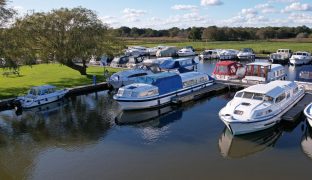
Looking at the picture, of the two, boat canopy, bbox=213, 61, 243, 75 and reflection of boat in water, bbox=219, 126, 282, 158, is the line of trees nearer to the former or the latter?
boat canopy, bbox=213, 61, 243, 75

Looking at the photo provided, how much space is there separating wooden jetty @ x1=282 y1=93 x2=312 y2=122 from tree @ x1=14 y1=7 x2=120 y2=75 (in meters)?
27.4

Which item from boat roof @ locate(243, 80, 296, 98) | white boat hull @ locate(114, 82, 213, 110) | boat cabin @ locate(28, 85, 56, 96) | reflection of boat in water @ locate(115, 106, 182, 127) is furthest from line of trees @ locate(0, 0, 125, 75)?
boat roof @ locate(243, 80, 296, 98)

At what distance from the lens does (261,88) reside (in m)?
29.2

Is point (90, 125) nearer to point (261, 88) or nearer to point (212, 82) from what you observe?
point (261, 88)

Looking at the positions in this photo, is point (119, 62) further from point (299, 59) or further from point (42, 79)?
point (299, 59)

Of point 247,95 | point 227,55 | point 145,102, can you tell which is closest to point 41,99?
point 145,102

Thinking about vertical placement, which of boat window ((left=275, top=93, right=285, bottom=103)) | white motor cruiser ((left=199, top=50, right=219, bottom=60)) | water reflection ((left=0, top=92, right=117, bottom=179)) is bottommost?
water reflection ((left=0, top=92, right=117, bottom=179))

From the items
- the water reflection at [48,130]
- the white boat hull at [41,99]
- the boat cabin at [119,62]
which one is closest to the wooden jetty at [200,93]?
the water reflection at [48,130]

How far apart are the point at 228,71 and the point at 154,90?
1443 cm

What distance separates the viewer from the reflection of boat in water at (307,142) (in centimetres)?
2262

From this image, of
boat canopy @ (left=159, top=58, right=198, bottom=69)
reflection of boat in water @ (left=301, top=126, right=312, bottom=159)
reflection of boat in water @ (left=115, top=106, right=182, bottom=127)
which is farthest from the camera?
boat canopy @ (left=159, top=58, right=198, bottom=69)

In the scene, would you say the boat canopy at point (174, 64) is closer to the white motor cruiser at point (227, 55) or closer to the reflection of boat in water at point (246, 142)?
the white motor cruiser at point (227, 55)

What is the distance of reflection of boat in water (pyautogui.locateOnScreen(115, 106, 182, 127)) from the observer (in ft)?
100

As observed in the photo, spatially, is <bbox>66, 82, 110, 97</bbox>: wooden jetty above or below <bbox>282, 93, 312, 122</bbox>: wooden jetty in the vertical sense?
above
